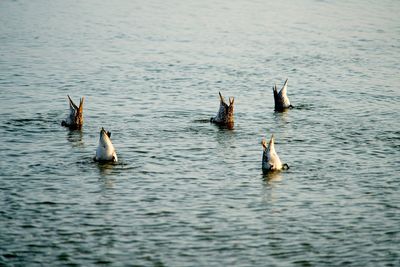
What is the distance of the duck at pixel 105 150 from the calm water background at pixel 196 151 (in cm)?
52

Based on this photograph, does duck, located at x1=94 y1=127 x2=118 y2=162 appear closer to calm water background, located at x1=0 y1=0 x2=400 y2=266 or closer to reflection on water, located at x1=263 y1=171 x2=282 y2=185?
calm water background, located at x1=0 y1=0 x2=400 y2=266

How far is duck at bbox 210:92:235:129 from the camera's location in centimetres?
2991

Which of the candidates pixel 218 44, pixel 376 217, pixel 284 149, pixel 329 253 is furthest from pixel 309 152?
pixel 218 44

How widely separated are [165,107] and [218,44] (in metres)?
19.7

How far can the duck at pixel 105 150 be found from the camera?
24495mm

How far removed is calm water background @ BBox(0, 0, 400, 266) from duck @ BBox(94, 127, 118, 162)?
522 millimetres

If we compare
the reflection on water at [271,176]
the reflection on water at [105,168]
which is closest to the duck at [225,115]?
the reflection on water at [271,176]

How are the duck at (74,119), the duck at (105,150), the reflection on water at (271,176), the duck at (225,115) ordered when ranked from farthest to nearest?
the duck at (225,115), the duck at (74,119), the duck at (105,150), the reflection on water at (271,176)

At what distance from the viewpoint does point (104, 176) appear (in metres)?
23.6

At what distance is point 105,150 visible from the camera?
80.8 feet

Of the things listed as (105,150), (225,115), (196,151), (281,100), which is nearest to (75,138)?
(105,150)

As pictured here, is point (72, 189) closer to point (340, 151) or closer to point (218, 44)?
point (340, 151)

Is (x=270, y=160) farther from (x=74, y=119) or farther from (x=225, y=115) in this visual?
(x=74, y=119)

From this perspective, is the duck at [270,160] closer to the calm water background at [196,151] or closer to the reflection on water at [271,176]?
the reflection on water at [271,176]
